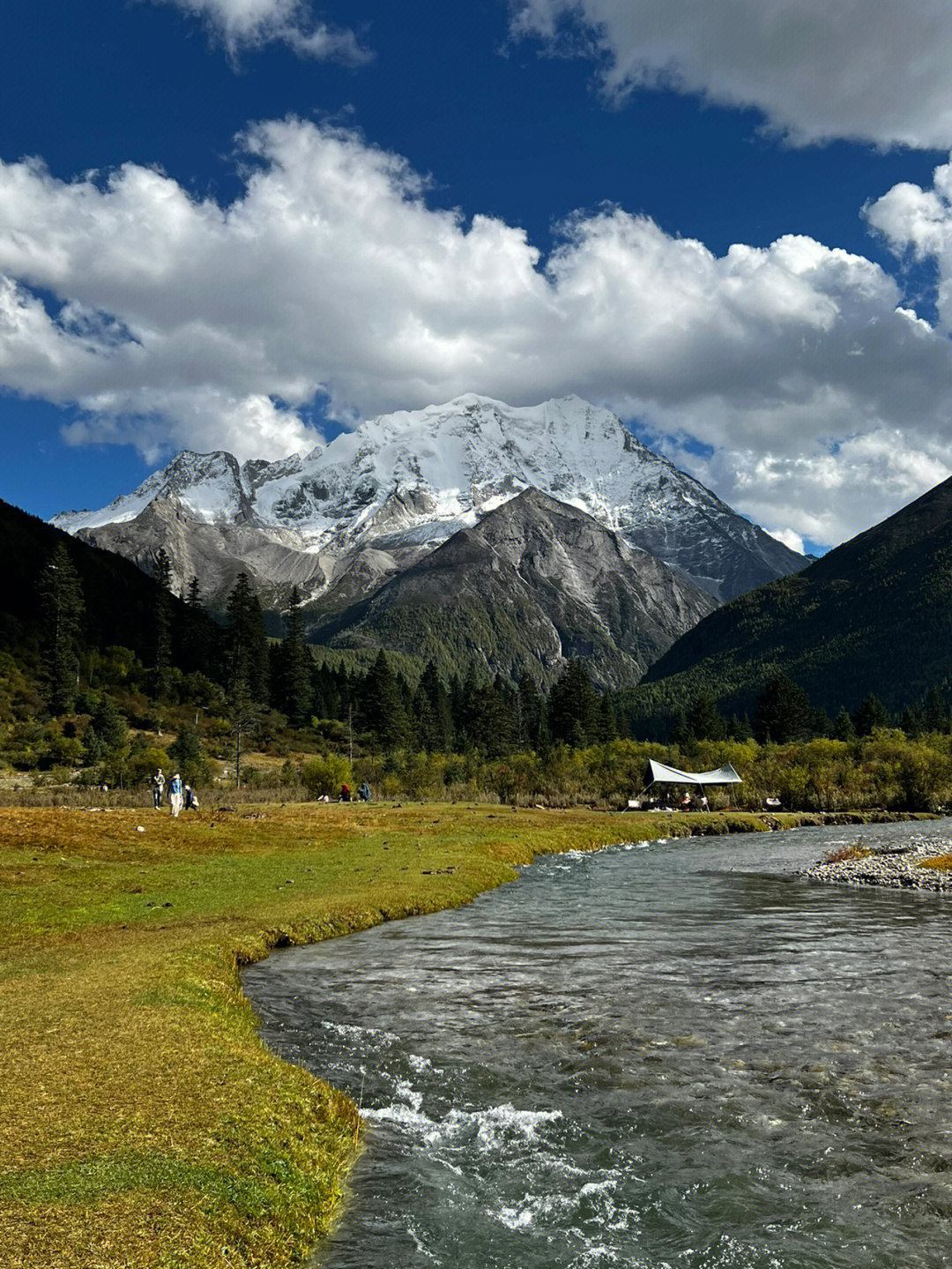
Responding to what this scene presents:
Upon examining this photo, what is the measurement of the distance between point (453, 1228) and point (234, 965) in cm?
1414

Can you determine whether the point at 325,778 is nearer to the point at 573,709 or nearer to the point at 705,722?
the point at 573,709

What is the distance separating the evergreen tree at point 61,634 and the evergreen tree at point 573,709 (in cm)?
9627

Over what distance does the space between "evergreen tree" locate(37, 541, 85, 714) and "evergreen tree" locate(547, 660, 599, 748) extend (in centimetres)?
9627

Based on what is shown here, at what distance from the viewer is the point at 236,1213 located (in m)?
8.98

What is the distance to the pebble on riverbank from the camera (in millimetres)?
41812

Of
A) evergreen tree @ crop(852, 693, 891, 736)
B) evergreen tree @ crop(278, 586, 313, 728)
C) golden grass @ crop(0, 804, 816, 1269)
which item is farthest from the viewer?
evergreen tree @ crop(852, 693, 891, 736)

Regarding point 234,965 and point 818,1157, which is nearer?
point 818,1157

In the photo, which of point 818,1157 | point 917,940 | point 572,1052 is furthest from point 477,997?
point 917,940

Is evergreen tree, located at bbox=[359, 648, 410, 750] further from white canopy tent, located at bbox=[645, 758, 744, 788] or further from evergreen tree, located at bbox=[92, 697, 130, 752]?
white canopy tent, located at bbox=[645, 758, 744, 788]

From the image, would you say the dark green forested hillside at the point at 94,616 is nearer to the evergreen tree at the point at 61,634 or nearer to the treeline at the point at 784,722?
the evergreen tree at the point at 61,634

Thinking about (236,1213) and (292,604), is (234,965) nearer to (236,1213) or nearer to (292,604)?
(236,1213)

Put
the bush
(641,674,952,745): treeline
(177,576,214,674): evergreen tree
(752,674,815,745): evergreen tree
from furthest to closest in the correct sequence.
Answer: (177,576,214,674): evergreen tree < (752,674,815,745): evergreen tree < (641,674,952,745): treeline < the bush

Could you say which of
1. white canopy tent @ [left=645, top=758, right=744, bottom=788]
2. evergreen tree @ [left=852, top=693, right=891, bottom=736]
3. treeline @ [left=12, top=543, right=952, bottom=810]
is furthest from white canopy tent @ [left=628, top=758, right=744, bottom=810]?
evergreen tree @ [left=852, top=693, right=891, bottom=736]

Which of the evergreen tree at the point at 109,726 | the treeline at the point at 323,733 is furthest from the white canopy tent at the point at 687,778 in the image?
the evergreen tree at the point at 109,726
